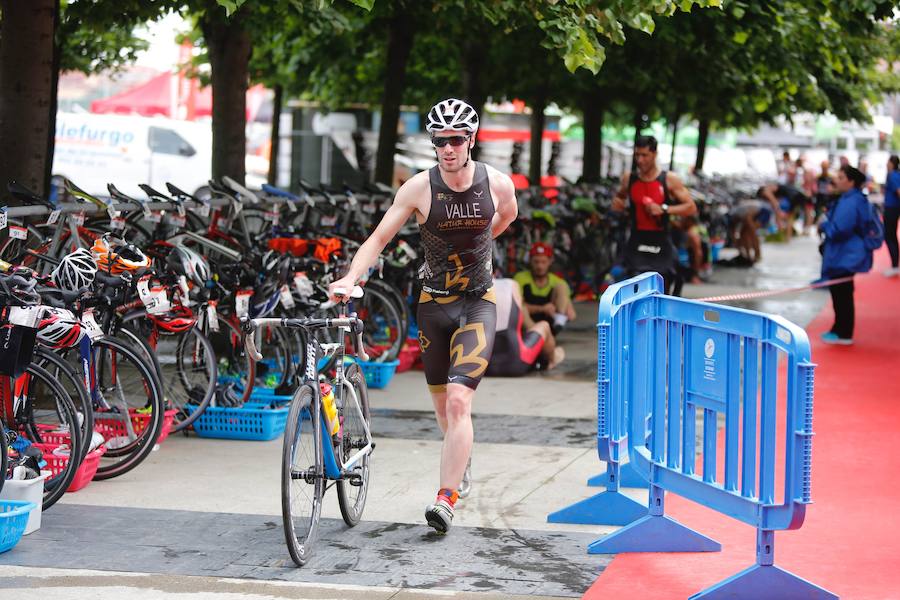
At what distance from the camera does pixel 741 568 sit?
6.10 meters

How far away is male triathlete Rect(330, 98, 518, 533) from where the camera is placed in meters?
6.51

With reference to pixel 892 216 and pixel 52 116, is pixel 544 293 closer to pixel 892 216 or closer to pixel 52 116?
pixel 52 116

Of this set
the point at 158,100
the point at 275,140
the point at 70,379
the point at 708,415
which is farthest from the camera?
the point at 158,100

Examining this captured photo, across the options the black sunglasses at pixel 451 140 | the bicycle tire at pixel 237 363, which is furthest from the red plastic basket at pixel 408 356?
the black sunglasses at pixel 451 140

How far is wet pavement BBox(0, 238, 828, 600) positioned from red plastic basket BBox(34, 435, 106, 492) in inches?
2.9

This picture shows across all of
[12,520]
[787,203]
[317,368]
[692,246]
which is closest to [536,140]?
[692,246]

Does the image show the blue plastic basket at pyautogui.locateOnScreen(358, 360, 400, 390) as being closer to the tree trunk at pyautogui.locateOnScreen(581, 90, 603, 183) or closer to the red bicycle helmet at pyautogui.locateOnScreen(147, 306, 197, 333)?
the red bicycle helmet at pyautogui.locateOnScreen(147, 306, 197, 333)

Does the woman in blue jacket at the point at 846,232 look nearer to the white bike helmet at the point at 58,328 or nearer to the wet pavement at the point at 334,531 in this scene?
the wet pavement at the point at 334,531

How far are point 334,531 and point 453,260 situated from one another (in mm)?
1393

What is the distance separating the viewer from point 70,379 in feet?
22.7

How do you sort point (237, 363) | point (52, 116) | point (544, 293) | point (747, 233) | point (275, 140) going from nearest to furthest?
point (237, 363), point (52, 116), point (544, 293), point (747, 233), point (275, 140)

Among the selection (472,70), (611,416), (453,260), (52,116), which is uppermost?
(472,70)

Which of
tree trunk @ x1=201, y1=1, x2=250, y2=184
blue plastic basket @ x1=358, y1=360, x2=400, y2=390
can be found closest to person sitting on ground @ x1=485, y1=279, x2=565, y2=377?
blue plastic basket @ x1=358, y1=360, x2=400, y2=390

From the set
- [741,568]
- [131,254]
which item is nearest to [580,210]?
[131,254]
